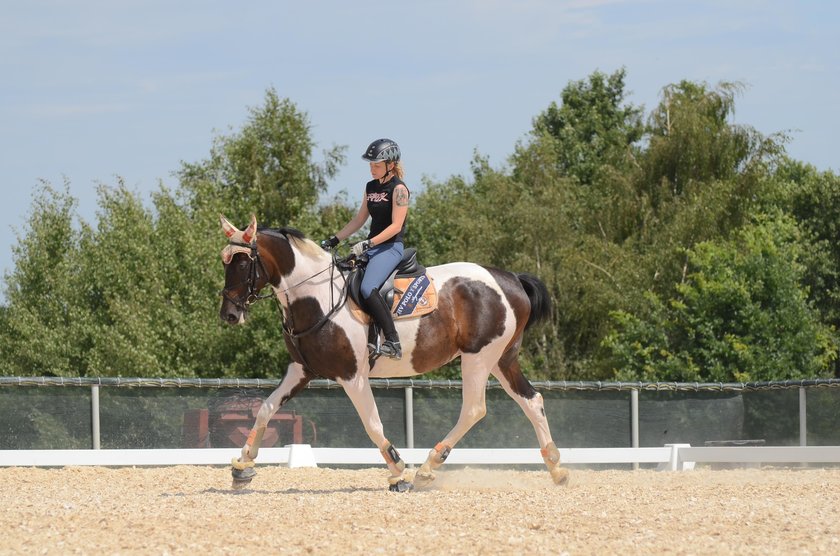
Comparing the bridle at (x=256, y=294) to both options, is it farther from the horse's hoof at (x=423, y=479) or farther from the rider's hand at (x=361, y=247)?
the horse's hoof at (x=423, y=479)

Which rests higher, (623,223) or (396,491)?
(623,223)

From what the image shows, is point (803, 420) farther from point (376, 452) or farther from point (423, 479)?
point (423, 479)

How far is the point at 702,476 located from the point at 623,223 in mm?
28214

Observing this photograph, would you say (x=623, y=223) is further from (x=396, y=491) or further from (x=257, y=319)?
(x=396, y=491)

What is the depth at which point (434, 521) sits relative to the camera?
8016mm

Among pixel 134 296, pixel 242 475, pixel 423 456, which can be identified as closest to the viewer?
pixel 242 475

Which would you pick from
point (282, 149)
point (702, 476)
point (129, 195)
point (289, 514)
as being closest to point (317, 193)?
point (282, 149)

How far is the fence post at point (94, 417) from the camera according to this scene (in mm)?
14652

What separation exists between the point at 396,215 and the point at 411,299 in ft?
2.47

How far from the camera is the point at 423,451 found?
14.9 metres

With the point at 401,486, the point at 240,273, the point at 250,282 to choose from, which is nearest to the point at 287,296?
the point at 250,282

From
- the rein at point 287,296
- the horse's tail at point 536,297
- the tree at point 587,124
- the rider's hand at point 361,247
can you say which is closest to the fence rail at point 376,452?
the horse's tail at point 536,297

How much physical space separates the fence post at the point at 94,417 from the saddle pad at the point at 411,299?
5.27 m

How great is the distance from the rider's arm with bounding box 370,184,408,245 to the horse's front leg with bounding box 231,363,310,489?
4.44 feet
